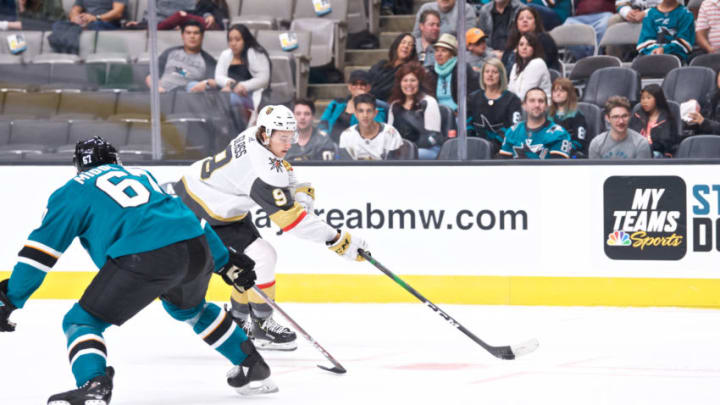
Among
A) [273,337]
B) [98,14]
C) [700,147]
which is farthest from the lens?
[98,14]

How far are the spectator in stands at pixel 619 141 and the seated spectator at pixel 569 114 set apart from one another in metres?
0.07

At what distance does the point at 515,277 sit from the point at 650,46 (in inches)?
61.6

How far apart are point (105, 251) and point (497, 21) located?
3540mm

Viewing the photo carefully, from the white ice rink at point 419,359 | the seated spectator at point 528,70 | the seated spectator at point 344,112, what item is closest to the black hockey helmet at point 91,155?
the white ice rink at point 419,359

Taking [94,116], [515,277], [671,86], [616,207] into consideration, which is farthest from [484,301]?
[94,116]

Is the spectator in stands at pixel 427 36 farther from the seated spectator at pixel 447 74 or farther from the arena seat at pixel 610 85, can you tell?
the arena seat at pixel 610 85

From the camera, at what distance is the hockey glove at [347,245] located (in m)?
4.41

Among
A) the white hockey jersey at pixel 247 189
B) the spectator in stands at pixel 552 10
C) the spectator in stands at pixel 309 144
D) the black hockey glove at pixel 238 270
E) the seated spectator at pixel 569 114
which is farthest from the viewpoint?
the spectator in stands at pixel 552 10

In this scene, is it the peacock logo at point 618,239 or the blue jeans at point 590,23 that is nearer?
the peacock logo at point 618,239

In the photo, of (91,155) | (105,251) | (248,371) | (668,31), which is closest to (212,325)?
(248,371)

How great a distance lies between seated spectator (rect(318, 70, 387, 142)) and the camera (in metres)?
6.22

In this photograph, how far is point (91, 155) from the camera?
3473 mm

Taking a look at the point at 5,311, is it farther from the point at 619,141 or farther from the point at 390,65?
the point at 619,141

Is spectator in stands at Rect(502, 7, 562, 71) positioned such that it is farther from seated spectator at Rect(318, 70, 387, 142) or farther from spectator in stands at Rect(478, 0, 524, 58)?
seated spectator at Rect(318, 70, 387, 142)
